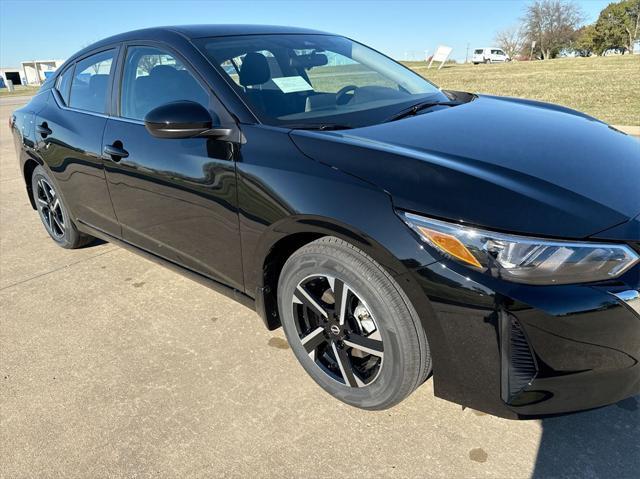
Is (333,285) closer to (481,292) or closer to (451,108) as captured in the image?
(481,292)

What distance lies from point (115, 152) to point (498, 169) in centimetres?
217

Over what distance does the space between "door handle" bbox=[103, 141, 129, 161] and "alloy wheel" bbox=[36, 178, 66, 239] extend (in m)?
1.17

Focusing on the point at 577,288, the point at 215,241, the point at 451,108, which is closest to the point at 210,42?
the point at 215,241

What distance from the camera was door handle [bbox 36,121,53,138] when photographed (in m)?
3.71

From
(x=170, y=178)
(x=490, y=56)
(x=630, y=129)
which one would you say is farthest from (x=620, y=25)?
(x=170, y=178)

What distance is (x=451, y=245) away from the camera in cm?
169

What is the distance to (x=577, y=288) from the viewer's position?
161cm

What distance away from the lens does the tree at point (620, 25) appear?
47344 mm

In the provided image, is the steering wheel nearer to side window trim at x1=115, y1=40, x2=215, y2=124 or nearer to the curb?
side window trim at x1=115, y1=40, x2=215, y2=124

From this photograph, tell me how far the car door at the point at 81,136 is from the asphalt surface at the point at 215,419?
73 centimetres

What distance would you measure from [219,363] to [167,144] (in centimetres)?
116

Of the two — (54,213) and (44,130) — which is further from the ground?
(44,130)

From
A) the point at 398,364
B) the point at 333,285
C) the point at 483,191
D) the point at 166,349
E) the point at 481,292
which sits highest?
the point at 483,191

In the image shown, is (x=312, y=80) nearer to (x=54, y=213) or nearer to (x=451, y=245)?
(x=451, y=245)
